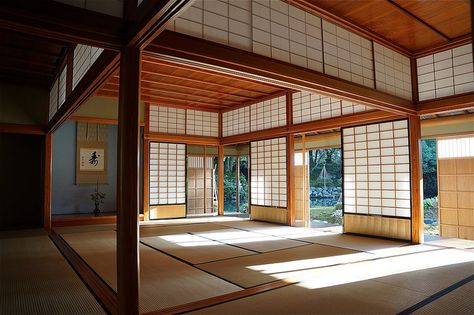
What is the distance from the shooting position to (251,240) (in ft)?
17.0

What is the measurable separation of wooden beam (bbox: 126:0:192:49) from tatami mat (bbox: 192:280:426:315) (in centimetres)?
197

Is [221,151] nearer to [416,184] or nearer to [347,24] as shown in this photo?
[416,184]

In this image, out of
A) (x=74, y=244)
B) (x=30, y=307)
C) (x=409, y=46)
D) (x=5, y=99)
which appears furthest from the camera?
(x=5, y=99)

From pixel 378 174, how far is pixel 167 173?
509 centimetres

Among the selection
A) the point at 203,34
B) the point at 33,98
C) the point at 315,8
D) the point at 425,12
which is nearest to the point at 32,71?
the point at 33,98

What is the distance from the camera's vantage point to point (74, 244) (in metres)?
4.83

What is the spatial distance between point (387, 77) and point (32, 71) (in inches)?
239

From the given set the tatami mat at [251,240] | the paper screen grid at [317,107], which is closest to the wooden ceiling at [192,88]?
the paper screen grid at [317,107]

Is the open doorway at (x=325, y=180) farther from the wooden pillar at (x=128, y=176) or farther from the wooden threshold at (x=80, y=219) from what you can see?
the wooden pillar at (x=128, y=176)

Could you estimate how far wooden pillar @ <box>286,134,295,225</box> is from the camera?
22.8 ft

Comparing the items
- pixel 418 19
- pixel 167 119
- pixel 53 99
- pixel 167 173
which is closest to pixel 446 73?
pixel 418 19

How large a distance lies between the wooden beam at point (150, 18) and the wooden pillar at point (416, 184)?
180 inches

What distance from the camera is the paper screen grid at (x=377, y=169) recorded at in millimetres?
5207

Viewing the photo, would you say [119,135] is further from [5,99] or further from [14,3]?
[5,99]
